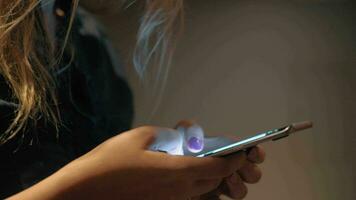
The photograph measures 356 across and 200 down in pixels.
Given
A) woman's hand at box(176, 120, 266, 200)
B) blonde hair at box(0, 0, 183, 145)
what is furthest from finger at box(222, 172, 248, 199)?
blonde hair at box(0, 0, 183, 145)

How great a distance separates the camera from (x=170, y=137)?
1.20 ft

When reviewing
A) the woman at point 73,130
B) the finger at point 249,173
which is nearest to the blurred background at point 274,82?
the woman at point 73,130

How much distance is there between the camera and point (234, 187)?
0.40 m

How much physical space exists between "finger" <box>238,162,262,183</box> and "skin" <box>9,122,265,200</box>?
0.02m

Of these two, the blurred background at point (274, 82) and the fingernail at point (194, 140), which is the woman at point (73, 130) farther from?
the blurred background at point (274, 82)

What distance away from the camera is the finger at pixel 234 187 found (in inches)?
15.6

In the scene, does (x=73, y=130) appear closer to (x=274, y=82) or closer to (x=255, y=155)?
(x=255, y=155)

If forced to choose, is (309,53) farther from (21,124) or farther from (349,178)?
(21,124)

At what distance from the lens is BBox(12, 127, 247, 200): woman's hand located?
0.29 metres

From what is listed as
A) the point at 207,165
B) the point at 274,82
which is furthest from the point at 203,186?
the point at 274,82

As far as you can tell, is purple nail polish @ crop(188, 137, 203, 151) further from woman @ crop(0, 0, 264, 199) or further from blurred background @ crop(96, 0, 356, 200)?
blurred background @ crop(96, 0, 356, 200)

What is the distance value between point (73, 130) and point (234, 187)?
0.63 ft

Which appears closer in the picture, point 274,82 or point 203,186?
point 203,186

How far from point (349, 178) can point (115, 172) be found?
1.57 ft
